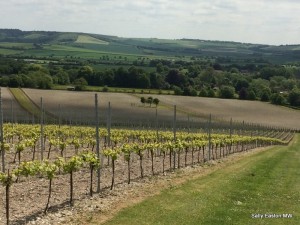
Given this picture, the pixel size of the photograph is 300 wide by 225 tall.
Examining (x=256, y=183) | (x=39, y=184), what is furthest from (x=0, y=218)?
(x=256, y=183)

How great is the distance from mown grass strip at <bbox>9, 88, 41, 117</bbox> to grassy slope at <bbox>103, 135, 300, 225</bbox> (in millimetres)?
55039

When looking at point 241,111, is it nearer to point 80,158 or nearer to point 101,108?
point 101,108

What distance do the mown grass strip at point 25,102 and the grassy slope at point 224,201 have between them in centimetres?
5504

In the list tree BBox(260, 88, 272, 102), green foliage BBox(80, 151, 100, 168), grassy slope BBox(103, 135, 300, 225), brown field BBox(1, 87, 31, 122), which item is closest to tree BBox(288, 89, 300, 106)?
tree BBox(260, 88, 272, 102)

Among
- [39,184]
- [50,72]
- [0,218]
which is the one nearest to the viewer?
[0,218]

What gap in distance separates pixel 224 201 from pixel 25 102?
7329 cm

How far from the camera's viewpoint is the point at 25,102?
88562 mm

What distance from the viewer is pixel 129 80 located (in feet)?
448

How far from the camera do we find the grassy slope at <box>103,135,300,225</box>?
18.4 m

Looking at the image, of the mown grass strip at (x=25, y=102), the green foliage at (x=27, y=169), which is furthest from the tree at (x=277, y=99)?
the green foliage at (x=27, y=169)

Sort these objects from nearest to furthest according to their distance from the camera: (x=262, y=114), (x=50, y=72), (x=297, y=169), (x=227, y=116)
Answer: (x=297, y=169) → (x=227, y=116) → (x=262, y=114) → (x=50, y=72)

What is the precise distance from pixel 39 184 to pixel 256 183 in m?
12.9

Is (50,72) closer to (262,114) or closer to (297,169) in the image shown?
(262,114)

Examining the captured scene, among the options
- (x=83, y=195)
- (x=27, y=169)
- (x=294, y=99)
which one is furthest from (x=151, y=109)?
(x=27, y=169)
